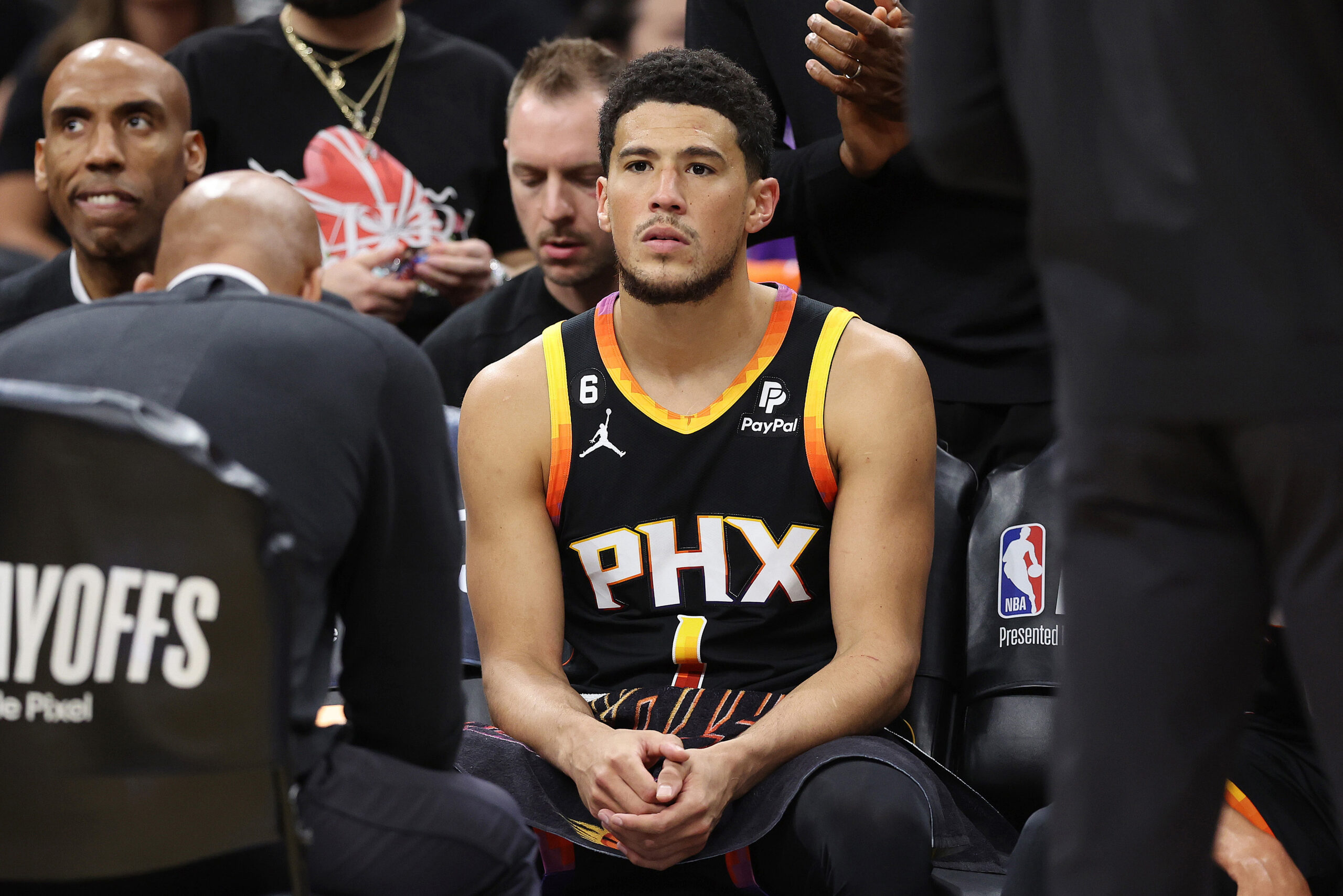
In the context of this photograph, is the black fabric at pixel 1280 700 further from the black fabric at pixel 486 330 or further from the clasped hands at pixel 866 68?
the black fabric at pixel 486 330

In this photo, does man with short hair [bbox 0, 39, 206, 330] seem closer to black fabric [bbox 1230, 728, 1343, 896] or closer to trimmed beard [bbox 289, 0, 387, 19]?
trimmed beard [bbox 289, 0, 387, 19]

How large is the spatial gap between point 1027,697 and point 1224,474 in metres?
1.64

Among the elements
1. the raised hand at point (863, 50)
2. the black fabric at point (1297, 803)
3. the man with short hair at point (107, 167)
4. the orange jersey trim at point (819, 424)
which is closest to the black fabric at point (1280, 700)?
the black fabric at point (1297, 803)

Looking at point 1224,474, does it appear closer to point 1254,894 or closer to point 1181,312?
point 1181,312

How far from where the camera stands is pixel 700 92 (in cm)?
303

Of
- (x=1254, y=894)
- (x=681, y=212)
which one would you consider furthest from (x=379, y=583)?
(x=1254, y=894)

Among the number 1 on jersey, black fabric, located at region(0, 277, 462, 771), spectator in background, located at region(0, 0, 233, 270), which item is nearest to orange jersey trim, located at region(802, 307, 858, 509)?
the number 1 on jersey

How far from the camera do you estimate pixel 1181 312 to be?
1.37 m

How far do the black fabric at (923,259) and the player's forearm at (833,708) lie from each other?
0.80 metres

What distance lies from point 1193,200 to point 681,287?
1.64m

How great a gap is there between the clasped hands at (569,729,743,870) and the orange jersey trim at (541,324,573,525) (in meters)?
0.56

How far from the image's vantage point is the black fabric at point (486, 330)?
3811 millimetres

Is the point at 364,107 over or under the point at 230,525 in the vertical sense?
over

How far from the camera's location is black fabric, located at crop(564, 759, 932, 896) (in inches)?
95.2
